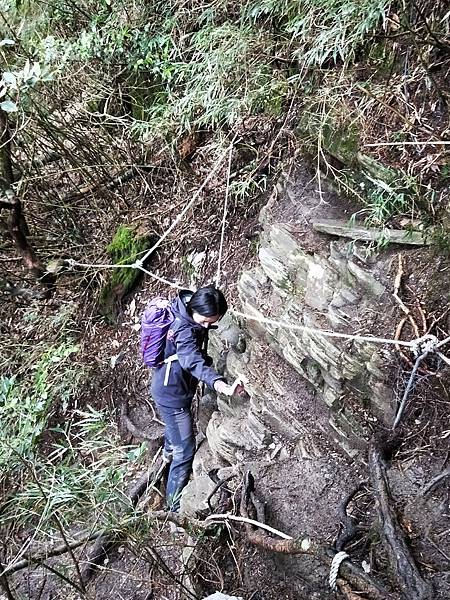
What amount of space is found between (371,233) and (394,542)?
153 centimetres

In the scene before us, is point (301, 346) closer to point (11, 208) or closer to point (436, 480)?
point (436, 480)

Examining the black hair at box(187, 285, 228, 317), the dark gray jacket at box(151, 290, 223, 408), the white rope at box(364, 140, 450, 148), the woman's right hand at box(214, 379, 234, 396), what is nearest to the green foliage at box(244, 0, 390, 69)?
the white rope at box(364, 140, 450, 148)

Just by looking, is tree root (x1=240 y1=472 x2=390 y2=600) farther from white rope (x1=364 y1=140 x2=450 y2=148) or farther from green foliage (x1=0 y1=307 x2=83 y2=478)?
green foliage (x1=0 y1=307 x2=83 y2=478)

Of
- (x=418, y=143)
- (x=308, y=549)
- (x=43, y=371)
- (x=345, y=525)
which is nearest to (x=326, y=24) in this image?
(x=418, y=143)

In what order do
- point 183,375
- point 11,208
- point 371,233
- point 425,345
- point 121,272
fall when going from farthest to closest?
point 121,272 → point 11,208 → point 183,375 → point 371,233 → point 425,345

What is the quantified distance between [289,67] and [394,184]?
5.11 ft

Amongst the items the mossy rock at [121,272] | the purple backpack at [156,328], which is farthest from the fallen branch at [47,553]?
the mossy rock at [121,272]

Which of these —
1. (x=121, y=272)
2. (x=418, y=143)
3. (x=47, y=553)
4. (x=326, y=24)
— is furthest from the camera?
(x=121, y=272)

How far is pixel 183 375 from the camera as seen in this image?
3.86 metres

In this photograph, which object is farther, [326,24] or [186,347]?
[326,24]

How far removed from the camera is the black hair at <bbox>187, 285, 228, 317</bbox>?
3.36 meters

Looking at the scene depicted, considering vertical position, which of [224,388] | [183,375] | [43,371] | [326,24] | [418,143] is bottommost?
[43,371]

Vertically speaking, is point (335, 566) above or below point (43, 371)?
above

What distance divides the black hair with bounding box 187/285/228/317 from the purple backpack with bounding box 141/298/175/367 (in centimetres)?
32
